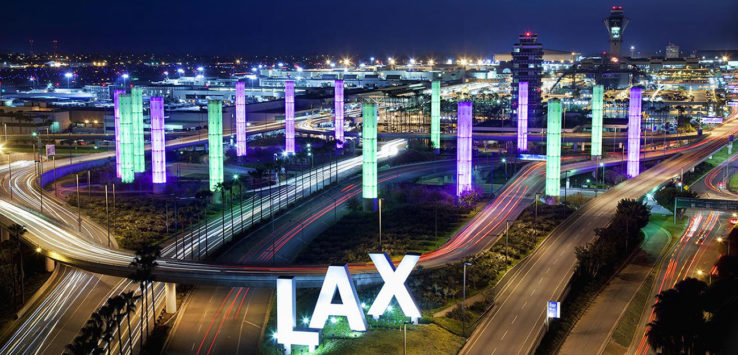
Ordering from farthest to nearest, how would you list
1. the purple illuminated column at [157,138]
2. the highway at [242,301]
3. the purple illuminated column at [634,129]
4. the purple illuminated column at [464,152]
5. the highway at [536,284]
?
1. the purple illuminated column at [634,129]
2. the purple illuminated column at [157,138]
3. the purple illuminated column at [464,152]
4. the highway at [242,301]
5. the highway at [536,284]

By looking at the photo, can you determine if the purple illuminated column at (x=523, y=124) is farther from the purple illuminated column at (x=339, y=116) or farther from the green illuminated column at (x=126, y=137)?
the green illuminated column at (x=126, y=137)

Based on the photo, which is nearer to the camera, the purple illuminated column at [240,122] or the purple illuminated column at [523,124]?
the purple illuminated column at [240,122]

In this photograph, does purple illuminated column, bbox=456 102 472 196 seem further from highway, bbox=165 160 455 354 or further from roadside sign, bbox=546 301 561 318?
roadside sign, bbox=546 301 561 318

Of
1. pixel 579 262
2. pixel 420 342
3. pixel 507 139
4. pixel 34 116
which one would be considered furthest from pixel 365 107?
pixel 34 116

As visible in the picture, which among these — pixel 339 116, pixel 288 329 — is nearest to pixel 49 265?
pixel 288 329

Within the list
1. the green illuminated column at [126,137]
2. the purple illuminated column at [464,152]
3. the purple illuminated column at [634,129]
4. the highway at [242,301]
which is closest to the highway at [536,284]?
the purple illuminated column at [634,129]

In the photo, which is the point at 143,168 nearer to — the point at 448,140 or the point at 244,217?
the point at 244,217
